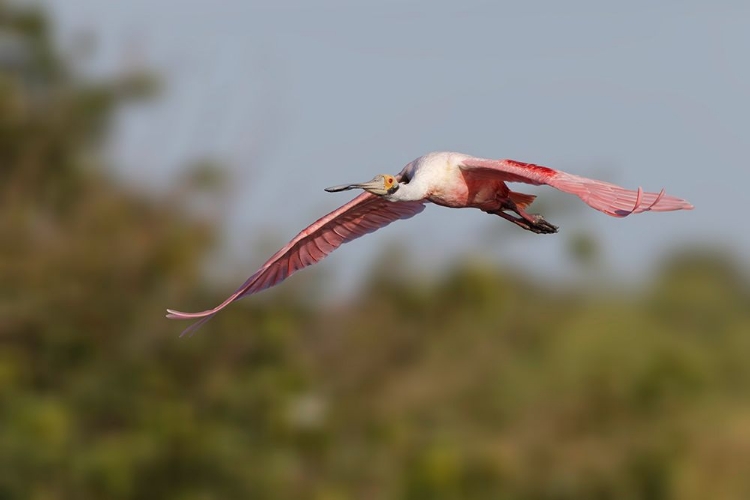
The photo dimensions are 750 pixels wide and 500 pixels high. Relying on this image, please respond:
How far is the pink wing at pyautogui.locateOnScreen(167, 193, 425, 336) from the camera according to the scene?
7.12 meters

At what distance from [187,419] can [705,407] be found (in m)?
6.09

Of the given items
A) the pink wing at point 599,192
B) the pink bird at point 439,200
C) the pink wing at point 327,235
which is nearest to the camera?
the pink wing at point 599,192

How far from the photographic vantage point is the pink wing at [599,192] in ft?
18.9

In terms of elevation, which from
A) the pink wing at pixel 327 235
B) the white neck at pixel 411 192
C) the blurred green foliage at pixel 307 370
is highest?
the white neck at pixel 411 192

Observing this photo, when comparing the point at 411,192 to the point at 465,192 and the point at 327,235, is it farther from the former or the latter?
the point at 327,235

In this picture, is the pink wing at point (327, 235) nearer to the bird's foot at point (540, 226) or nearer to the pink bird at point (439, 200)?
the pink bird at point (439, 200)

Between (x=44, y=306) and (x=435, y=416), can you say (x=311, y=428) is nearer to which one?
(x=435, y=416)

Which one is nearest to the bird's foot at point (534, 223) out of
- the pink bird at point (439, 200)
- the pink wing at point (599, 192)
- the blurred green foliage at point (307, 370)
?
the pink bird at point (439, 200)

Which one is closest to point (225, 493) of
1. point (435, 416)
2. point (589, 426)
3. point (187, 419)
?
point (187, 419)

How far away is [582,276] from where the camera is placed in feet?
54.6

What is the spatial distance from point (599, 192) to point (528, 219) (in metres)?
0.94

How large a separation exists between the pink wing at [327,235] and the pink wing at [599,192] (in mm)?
1073

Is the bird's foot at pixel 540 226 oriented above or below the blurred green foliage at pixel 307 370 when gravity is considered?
above

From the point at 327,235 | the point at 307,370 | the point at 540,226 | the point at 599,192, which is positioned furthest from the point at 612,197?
the point at 307,370
